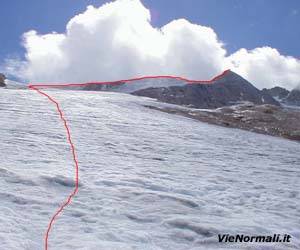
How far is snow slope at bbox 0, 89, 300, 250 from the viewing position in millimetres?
7605

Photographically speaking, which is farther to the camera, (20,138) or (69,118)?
(69,118)

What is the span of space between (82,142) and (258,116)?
21.1 meters

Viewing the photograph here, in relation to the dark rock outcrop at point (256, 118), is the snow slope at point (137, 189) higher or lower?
lower

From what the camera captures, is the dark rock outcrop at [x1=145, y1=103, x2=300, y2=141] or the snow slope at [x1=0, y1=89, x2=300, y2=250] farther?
the dark rock outcrop at [x1=145, y1=103, x2=300, y2=141]

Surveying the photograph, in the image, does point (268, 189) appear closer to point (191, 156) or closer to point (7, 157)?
point (191, 156)

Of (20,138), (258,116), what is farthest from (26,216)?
(258,116)

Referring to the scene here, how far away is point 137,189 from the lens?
1042 centimetres

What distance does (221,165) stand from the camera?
1504 centimetres

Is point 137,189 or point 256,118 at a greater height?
point 256,118

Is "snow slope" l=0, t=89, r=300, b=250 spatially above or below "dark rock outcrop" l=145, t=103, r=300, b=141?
below

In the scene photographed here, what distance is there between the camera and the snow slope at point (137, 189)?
25.0 ft

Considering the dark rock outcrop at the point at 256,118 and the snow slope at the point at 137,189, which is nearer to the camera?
the snow slope at the point at 137,189

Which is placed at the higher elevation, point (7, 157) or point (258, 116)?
point (258, 116)

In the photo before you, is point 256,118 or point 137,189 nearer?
point 137,189
